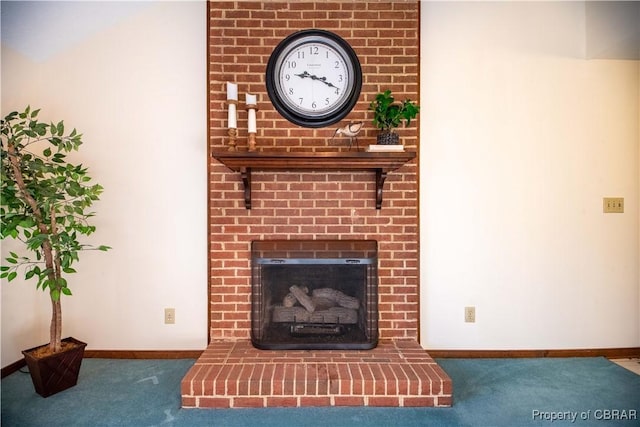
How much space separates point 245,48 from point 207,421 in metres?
2.13

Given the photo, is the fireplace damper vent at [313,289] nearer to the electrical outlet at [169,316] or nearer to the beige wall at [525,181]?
the beige wall at [525,181]

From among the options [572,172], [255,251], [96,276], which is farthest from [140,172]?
[572,172]

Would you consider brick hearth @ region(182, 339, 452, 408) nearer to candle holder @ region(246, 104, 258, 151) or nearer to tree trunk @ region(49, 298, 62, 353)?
tree trunk @ region(49, 298, 62, 353)

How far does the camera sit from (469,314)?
2406mm

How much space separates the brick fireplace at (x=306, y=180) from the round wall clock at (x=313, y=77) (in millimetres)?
58

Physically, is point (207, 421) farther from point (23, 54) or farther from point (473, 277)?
point (23, 54)

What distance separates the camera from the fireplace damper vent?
2.19m

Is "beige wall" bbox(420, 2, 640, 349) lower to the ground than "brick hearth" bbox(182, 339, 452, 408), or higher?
higher

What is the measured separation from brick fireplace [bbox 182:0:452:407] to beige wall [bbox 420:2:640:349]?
210 millimetres

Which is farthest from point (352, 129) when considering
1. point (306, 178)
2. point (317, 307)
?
point (317, 307)

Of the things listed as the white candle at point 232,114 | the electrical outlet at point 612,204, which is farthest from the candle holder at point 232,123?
the electrical outlet at point 612,204

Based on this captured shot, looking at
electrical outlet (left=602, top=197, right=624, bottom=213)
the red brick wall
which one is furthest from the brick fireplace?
electrical outlet (left=602, top=197, right=624, bottom=213)

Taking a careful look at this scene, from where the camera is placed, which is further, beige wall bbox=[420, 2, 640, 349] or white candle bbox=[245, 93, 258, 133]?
beige wall bbox=[420, 2, 640, 349]

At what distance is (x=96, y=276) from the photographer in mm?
2357
